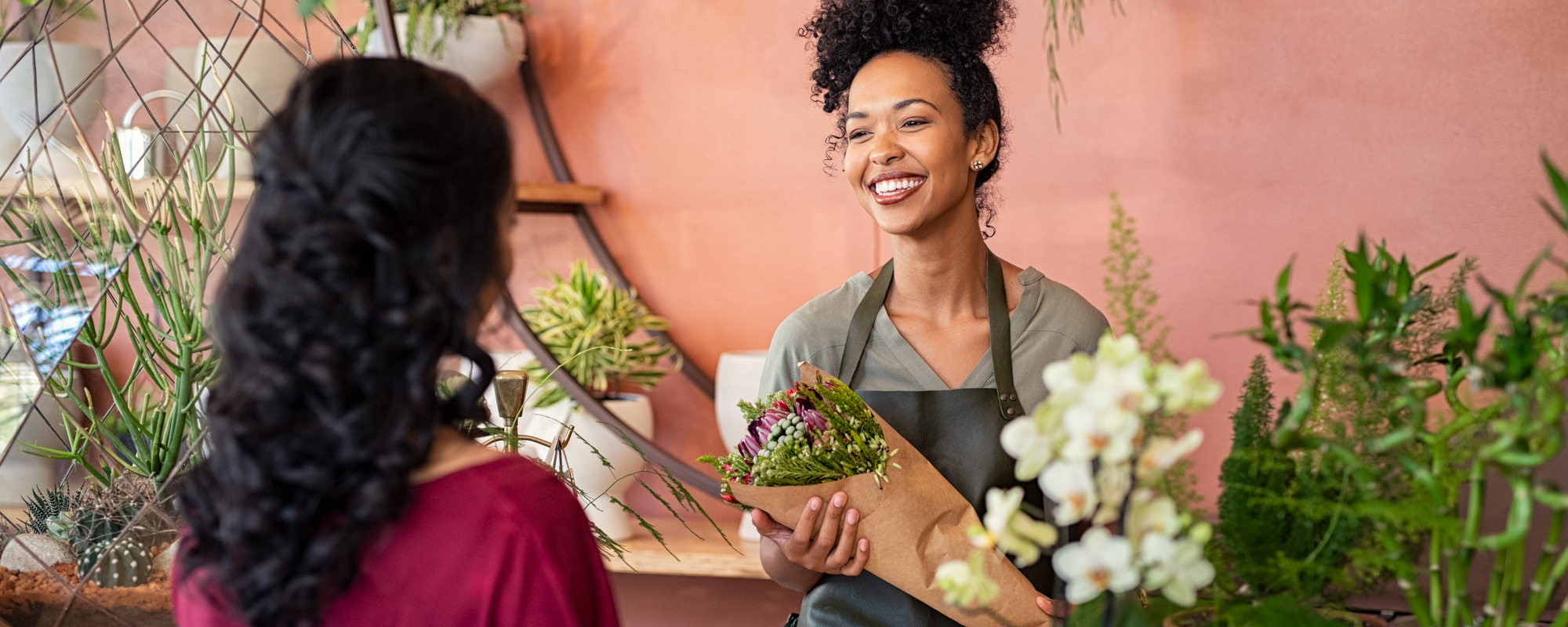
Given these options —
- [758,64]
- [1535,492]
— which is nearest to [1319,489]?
[1535,492]

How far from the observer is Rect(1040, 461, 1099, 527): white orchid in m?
0.67

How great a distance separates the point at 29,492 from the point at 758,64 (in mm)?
1699

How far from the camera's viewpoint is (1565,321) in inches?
27.8

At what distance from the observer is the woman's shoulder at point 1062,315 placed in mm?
1568

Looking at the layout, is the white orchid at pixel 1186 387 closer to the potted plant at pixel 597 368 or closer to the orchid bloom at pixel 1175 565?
the orchid bloom at pixel 1175 565

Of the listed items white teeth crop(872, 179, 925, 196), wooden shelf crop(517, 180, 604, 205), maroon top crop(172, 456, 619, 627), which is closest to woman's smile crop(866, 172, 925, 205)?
white teeth crop(872, 179, 925, 196)

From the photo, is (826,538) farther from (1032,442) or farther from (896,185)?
(1032,442)

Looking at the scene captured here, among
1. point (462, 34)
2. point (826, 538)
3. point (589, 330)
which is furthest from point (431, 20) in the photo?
point (826, 538)

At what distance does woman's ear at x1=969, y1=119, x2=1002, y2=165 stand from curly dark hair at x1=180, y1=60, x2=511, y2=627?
91 cm

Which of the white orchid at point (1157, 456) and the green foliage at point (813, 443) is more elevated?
the white orchid at point (1157, 456)

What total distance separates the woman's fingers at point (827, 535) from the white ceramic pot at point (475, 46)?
1.50 m

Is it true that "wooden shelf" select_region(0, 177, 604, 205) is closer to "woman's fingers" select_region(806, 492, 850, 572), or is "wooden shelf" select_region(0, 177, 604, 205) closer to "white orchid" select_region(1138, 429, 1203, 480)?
"woman's fingers" select_region(806, 492, 850, 572)

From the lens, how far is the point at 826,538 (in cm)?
133

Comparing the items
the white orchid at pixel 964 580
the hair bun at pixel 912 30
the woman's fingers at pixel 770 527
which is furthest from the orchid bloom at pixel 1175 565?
the hair bun at pixel 912 30
